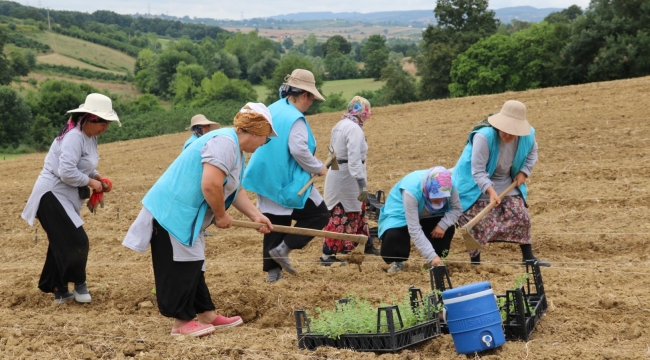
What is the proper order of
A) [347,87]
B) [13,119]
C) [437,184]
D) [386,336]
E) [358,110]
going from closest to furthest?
[386,336]
[437,184]
[358,110]
[13,119]
[347,87]

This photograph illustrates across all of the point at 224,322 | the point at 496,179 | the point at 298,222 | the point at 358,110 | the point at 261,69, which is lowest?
the point at 261,69

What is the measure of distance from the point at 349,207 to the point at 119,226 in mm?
4072

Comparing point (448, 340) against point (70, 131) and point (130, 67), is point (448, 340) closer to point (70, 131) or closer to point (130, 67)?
point (70, 131)

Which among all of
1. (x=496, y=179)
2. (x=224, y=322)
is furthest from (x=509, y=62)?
(x=224, y=322)

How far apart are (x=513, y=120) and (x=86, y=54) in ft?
237

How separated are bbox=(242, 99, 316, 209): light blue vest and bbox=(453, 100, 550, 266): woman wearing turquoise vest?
1389mm

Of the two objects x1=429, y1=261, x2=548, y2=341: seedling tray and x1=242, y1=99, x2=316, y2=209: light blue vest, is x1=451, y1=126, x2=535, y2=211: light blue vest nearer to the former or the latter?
x1=242, y1=99, x2=316, y2=209: light blue vest

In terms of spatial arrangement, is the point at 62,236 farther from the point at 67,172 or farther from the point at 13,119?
the point at 13,119

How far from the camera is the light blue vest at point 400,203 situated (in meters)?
6.33

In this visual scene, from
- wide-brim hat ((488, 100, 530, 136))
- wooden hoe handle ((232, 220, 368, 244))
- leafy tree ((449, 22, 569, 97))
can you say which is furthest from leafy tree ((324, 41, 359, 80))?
wooden hoe handle ((232, 220, 368, 244))

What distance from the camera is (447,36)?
46656mm

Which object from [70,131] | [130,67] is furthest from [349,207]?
[130,67]

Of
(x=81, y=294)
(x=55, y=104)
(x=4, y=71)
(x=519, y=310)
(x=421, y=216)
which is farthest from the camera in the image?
(x=4, y=71)

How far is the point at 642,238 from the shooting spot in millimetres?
7215
